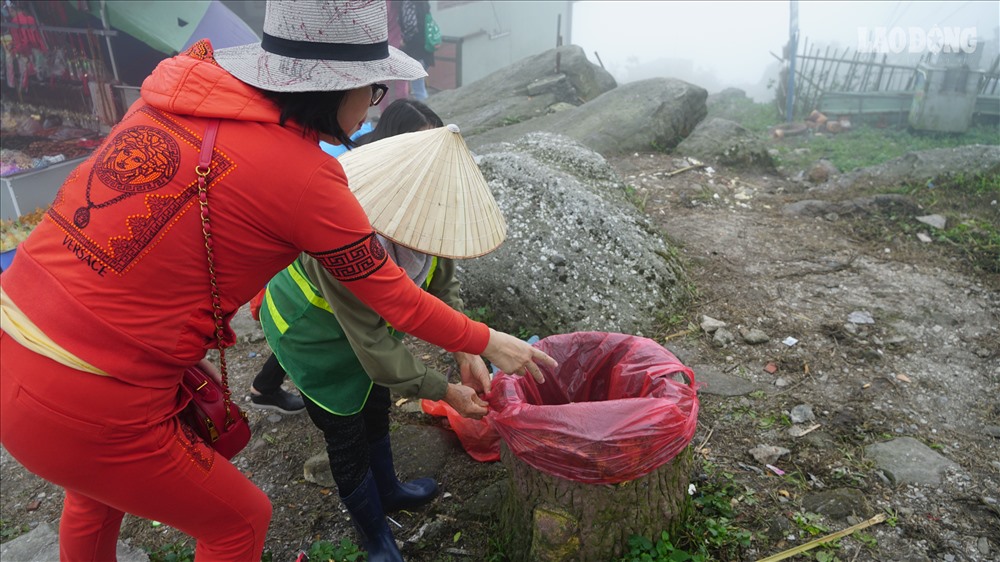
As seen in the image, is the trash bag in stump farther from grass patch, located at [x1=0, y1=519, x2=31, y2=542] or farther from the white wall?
the white wall

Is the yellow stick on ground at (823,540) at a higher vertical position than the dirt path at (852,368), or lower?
higher

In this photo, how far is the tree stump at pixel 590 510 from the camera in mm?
1929

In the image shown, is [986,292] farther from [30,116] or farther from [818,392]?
[30,116]

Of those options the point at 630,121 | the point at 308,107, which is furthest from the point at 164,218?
the point at 630,121

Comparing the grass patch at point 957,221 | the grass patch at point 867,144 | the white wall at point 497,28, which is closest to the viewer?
the grass patch at point 957,221

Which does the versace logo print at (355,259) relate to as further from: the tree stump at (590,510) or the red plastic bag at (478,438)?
the red plastic bag at (478,438)

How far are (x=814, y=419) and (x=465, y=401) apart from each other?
1705 mm

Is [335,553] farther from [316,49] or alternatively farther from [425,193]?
[316,49]

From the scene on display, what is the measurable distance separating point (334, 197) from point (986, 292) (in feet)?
13.7

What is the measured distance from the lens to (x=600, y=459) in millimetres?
1811

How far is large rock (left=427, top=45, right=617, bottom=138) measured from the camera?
822cm

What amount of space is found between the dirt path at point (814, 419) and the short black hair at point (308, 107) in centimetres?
161

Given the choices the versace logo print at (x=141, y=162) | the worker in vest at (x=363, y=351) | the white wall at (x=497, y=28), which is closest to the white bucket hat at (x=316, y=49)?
the versace logo print at (x=141, y=162)

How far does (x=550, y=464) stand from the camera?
6.09 feet
